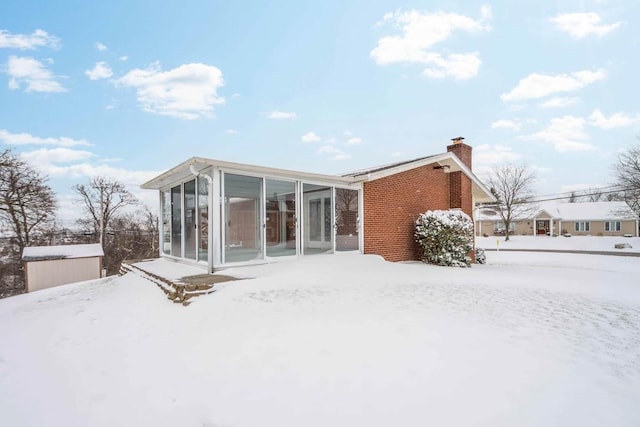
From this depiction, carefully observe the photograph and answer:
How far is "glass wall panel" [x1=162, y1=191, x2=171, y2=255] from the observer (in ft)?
34.1

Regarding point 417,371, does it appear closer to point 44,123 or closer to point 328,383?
point 328,383

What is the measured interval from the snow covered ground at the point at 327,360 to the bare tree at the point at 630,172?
26346mm

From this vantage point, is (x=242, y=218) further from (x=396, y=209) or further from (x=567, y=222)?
(x=567, y=222)

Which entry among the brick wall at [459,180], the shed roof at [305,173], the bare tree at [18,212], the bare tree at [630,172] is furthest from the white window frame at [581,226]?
the bare tree at [18,212]

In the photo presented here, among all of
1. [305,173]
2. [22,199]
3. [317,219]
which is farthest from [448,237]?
[22,199]

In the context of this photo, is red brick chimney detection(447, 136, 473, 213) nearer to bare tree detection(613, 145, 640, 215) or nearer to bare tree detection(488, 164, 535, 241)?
bare tree detection(613, 145, 640, 215)

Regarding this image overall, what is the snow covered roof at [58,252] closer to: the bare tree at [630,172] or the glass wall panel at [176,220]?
the glass wall panel at [176,220]

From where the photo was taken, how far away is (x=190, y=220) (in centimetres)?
891

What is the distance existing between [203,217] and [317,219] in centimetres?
320

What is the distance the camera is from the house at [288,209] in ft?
25.6

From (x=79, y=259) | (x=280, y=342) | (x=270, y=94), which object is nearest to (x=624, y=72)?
(x=270, y=94)

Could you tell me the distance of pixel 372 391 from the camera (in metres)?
2.96

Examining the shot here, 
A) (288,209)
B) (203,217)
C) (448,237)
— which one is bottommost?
(448,237)

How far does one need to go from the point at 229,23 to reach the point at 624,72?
16092mm
